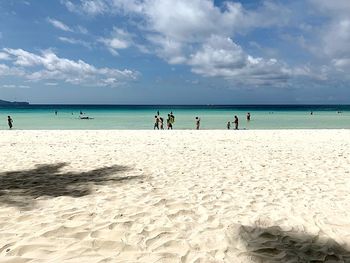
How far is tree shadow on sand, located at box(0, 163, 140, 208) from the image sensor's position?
7.32m

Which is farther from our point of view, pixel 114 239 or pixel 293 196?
pixel 293 196

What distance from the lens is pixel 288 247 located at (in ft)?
16.0

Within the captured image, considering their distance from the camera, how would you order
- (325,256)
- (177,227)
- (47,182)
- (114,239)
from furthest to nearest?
(47,182) → (177,227) → (114,239) → (325,256)

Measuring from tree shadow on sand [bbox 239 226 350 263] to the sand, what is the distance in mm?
15

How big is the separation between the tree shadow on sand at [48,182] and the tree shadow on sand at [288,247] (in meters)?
4.12

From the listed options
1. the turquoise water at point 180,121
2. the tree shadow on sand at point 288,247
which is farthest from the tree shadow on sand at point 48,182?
the turquoise water at point 180,121

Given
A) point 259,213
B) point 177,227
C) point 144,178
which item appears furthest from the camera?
point 144,178

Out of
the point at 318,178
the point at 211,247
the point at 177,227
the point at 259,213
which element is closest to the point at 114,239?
the point at 177,227

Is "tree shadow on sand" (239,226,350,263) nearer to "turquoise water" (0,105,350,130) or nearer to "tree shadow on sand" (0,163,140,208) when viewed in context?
"tree shadow on sand" (0,163,140,208)

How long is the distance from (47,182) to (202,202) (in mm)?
4275

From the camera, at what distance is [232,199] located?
7.14 metres

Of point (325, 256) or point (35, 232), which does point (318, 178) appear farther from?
point (35, 232)

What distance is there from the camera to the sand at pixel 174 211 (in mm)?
4699

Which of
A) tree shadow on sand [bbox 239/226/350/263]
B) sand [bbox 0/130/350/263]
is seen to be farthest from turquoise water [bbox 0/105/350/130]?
tree shadow on sand [bbox 239/226/350/263]
